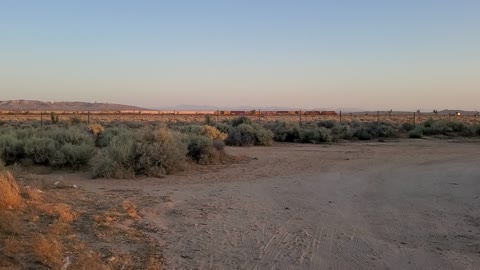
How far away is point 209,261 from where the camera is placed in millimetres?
7328

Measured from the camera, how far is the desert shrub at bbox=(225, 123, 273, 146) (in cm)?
3045

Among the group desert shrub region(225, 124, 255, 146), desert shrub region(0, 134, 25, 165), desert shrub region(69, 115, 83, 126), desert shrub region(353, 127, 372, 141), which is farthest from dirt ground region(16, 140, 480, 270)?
desert shrub region(69, 115, 83, 126)

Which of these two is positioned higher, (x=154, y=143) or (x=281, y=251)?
(x=154, y=143)

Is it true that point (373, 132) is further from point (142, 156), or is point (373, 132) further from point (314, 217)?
point (314, 217)

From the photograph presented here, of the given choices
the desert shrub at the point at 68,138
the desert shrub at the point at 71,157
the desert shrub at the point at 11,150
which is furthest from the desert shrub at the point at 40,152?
the desert shrub at the point at 68,138

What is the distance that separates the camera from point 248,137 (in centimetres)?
3070

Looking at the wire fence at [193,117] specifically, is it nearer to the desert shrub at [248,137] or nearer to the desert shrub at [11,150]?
the desert shrub at [248,137]

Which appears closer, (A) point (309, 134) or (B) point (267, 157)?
(B) point (267, 157)

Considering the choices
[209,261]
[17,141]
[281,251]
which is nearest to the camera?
[209,261]

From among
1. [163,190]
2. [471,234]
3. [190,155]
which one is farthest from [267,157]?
[471,234]

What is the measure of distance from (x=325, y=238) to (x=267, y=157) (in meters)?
14.9

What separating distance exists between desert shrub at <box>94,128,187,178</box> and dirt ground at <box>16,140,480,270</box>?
2.38 feet

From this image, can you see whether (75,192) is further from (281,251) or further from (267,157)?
(267,157)

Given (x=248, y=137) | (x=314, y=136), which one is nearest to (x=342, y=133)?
(x=314, y=136)
